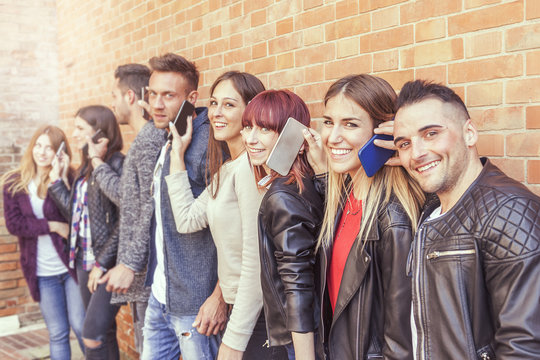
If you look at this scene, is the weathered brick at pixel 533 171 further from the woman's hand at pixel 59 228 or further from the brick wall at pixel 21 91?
the brick wall at pixel 21 91

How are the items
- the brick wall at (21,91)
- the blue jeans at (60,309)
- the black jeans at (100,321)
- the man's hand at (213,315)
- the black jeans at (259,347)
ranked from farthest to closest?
the brick wall at (21,91) → the blue jeans at (60,309) → the black jeans at (100,321) → the man's hand at (213,315) → the black jeans at (259,347)

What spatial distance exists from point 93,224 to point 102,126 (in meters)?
0.84

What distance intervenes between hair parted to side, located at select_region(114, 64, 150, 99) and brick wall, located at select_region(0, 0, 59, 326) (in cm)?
297

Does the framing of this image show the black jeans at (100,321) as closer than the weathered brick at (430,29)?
No

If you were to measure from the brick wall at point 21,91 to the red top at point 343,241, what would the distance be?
534 centimetres

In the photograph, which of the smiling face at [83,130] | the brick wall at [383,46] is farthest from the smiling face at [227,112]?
the smiling face at [83,130]

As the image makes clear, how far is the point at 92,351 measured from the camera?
3.65 metres

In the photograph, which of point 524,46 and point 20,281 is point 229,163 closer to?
point 524,46

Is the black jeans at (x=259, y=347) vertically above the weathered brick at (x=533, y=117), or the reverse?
the weathered brick at (x=533, y=117)

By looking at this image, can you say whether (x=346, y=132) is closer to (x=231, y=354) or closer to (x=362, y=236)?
(x=362, y=236)

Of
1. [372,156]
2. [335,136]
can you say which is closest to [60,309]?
[335,136]

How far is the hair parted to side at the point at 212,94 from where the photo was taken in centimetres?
262

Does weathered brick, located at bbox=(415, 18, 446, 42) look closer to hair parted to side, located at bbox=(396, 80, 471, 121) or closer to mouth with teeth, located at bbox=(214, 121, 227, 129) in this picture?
hair parted to side, located at bbox=(396, 80, 471, 121)

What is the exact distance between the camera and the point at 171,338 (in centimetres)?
307
